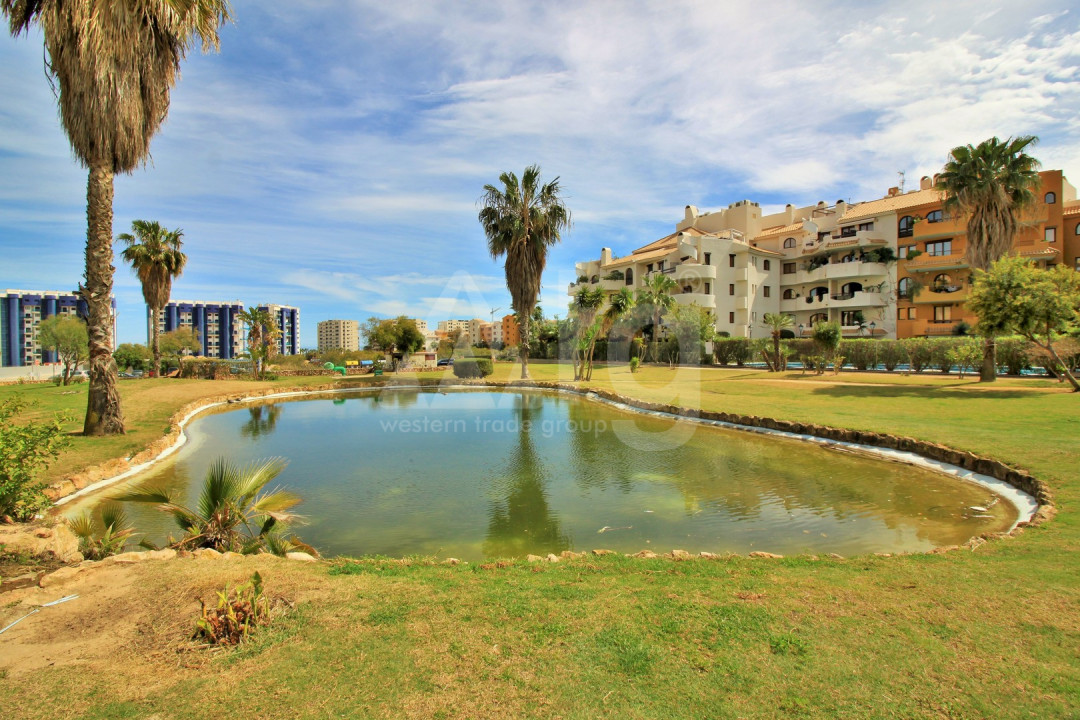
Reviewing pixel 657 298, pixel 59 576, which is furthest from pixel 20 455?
pixel 657 298

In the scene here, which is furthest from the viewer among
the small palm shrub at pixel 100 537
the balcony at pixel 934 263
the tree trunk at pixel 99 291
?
the balcony at pixel 934 263

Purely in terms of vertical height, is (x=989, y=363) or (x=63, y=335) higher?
(x=63, y=335)

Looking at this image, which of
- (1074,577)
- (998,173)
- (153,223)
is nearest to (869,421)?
(1074,577)

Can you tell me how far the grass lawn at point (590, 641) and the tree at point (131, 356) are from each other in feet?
63.7

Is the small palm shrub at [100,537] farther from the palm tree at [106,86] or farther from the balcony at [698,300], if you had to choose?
the balcony at [698,300]

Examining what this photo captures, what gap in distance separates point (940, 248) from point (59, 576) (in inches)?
2067

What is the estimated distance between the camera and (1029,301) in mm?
17547

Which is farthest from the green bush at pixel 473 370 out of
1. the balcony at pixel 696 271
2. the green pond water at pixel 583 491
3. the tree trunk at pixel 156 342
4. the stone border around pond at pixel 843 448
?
the balcony at pixel 696 271

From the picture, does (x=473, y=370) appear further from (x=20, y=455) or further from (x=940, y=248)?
(x=940, y=248)

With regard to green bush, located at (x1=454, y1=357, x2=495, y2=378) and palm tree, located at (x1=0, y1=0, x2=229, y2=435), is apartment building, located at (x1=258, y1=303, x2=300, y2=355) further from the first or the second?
palm tree, located at (x1=0, y1=0, x2=229, y2=435)

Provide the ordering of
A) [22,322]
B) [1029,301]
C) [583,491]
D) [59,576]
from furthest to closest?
[22,322] < [1029,301] < [583,491] < [59,576]

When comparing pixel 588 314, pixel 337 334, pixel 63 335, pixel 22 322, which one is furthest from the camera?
pixel 337 334

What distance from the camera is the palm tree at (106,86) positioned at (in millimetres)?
10953

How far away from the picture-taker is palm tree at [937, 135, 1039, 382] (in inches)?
915
